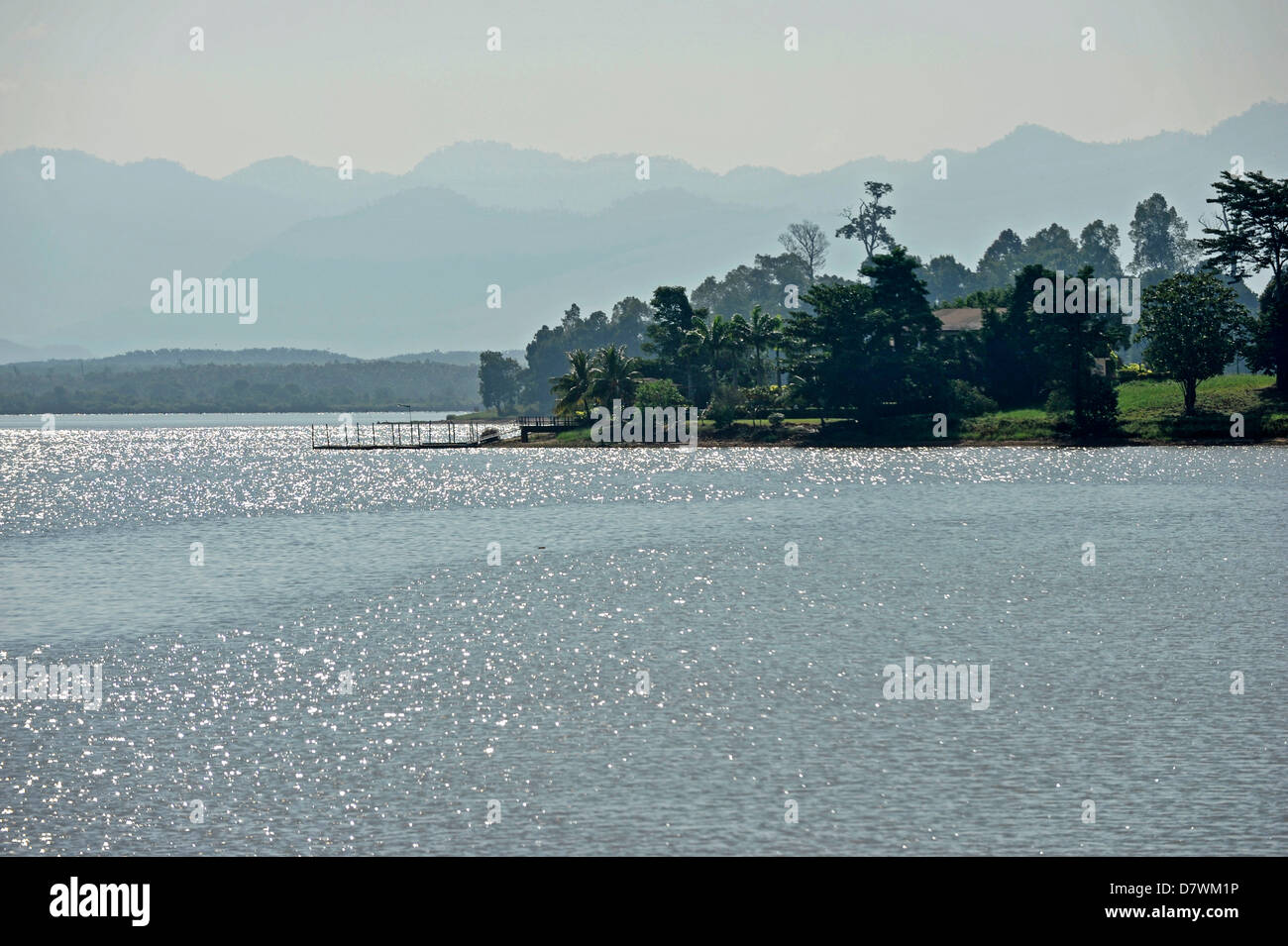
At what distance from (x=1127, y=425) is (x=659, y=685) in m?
121

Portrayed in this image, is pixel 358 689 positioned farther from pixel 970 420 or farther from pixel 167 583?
pixel 970 420

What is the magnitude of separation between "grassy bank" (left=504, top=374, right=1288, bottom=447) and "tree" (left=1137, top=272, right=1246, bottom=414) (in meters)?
3.25

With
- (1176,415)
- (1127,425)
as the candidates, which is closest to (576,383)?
(1127,425)

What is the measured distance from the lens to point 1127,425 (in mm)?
146875

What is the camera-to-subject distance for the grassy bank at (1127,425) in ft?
464

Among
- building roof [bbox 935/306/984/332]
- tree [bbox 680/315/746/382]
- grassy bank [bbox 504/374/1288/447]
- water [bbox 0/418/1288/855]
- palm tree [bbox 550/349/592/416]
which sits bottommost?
water [bbox 0/418/1288/855]

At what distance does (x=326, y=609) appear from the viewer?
2203 inches

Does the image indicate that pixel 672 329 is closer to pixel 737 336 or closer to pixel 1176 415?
pixel 737 336

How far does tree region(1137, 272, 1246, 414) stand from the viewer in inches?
5591

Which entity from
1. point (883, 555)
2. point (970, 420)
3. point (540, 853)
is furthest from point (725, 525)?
point (970, 420)

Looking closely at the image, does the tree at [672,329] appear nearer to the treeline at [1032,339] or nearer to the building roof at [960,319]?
the treeline at [1032,339]

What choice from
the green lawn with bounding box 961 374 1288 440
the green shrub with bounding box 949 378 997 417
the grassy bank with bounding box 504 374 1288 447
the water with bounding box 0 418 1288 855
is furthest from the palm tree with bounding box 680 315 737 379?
the water with bounding box 0 418 1288 855

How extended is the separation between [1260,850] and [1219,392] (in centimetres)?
13878

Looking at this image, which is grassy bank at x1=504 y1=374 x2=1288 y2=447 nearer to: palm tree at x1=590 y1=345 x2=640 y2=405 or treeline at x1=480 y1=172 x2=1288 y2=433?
treeline at x1=480 y1=172 x2=1288 y2=433
